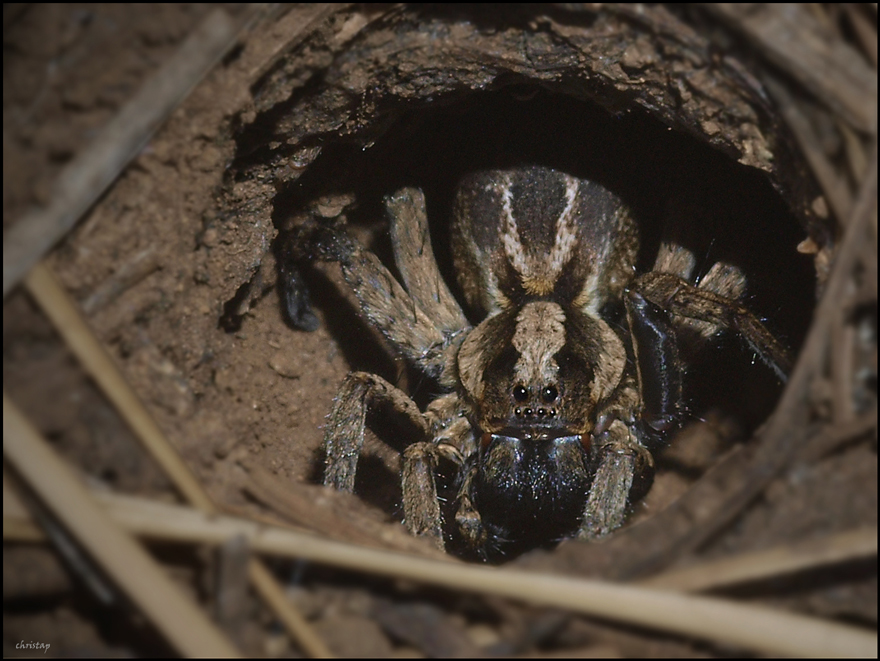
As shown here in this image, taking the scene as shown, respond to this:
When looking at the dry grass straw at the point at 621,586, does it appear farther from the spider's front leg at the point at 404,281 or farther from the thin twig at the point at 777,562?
the spider's front leg at the point at 404,281

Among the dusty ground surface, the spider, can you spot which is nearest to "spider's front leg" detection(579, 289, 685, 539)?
the spider

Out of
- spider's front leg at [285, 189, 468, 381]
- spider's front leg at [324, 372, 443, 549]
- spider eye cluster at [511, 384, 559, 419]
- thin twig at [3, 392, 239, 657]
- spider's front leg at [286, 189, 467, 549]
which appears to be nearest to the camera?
thin twig at [3, 392, 239, 657]

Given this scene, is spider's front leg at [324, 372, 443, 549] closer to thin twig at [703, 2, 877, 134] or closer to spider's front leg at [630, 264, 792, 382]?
spider's front leg at [630, 264, 792, 382]

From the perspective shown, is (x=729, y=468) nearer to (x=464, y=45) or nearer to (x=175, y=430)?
(x=175, y=430)

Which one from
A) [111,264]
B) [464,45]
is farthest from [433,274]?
[111,264]

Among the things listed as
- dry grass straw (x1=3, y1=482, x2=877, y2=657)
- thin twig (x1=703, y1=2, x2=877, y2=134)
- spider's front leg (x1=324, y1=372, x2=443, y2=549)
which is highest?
thin twig (x1=703, y1=2, x2=877, y2=134)

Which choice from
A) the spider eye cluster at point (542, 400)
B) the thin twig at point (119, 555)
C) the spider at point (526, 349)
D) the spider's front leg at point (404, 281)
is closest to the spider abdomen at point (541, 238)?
the spider at point (526, 349)

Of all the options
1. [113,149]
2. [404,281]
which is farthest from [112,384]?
[404,281]
